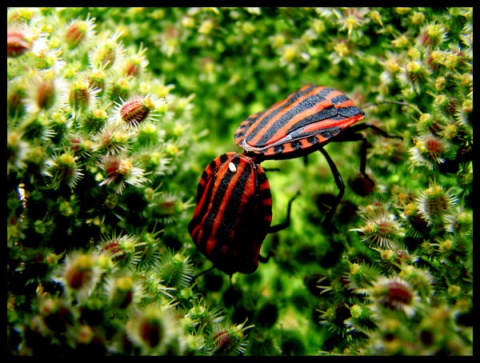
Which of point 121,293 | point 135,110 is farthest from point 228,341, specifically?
point 135,110

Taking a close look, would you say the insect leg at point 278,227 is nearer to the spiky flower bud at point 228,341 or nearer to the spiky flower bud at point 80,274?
the spiky flower bud at point 228,341

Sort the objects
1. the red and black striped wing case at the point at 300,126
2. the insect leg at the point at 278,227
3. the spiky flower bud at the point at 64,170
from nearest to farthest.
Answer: the spiky flower bud at the point at 64,170 < the red and black striped wing case at the point at 300,126 < the insect leg at the point at 278,227

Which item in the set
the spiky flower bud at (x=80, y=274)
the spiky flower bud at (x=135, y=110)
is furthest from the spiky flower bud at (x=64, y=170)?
the spiky flower bud at (x=80, y=274)

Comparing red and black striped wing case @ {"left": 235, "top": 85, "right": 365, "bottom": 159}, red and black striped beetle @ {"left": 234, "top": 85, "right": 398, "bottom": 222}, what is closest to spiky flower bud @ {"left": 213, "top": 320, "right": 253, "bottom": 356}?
red and black striped beetle @ {"left": 234, "top": 85, "right": 398, "bottom": 222}

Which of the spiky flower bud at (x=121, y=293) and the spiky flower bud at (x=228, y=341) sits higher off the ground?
the spiky flower bud at (x=121, y=293)

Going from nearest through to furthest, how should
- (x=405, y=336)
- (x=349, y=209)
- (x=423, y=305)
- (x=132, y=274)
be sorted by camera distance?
(x=405, y=336)
(x=423, y=305)
(x=132, y=274)
(x=349, y=209)

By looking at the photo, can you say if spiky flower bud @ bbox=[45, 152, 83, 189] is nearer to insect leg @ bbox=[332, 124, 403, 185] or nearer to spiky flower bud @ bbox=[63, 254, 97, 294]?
spiky flower bud @ bbox=[63, 254, 97, 294]

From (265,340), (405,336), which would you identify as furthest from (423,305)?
(265,340)

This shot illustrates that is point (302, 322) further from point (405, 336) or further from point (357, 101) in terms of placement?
point (357, 101)
